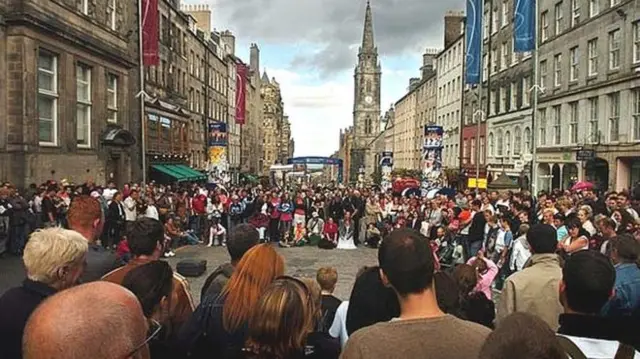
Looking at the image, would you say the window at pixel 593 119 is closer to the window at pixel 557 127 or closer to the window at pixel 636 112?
the window at pixel 636 112

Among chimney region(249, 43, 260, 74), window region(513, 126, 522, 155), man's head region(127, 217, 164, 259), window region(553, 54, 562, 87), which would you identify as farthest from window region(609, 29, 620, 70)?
chimney region(249, 43, 260, 74)

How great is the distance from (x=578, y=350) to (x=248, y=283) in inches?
74.3

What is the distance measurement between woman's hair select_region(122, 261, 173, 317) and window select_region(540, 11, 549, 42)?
35873 mm

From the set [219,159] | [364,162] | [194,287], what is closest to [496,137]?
[219,159]

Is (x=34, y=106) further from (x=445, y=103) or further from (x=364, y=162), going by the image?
(x=364, y=162)

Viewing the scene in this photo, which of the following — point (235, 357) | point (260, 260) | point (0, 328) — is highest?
point (260, 260)

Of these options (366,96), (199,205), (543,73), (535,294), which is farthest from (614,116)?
(366,96)

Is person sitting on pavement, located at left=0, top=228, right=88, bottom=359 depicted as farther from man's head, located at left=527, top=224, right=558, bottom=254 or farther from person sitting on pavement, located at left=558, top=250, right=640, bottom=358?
man's head, located at left=527, top=224, right=558, bottom=254

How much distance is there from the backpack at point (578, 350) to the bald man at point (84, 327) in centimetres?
184

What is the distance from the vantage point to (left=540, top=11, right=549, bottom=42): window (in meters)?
35.3

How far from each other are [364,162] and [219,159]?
107 m

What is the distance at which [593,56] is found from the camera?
2933 centimetres

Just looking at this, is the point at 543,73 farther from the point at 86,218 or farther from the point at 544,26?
the point at 86,218

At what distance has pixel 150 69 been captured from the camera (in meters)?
36.8
